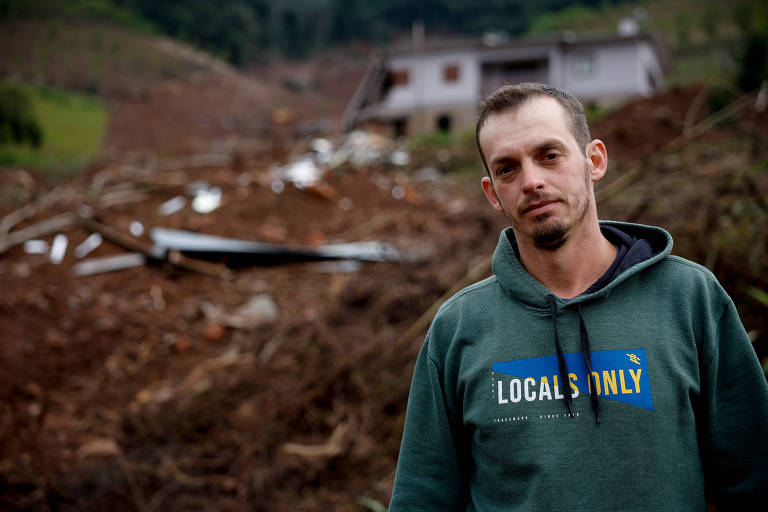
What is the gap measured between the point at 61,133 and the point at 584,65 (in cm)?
1664

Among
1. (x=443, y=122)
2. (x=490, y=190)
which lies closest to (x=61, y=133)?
(x=443, y=122)

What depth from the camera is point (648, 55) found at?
20.5 metres

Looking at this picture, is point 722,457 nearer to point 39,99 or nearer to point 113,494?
point 113,494

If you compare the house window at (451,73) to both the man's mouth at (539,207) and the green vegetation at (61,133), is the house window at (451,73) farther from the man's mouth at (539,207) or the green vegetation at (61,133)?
the man's mouth at (539,207)

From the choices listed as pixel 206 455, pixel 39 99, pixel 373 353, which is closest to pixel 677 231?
pixel 373 353

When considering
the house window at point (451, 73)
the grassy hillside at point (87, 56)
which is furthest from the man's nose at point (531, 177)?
the house window at point (451, 73)

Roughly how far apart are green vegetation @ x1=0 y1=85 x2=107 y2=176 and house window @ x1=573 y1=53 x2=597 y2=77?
15.7m

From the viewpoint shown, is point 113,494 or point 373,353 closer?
point 113,494

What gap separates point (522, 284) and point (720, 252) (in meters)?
2.42

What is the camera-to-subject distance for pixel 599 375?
1128 millimetres

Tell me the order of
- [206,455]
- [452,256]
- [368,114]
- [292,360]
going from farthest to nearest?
[368,114]
[452,256]
[292,360]
[206,455]

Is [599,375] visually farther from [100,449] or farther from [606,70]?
[606,70]

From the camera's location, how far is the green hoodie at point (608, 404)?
1.09m

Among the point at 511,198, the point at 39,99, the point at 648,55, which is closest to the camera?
the point at 511,198
